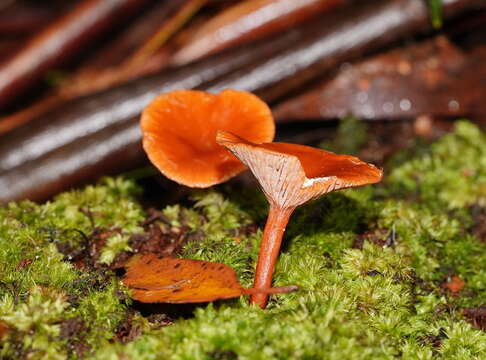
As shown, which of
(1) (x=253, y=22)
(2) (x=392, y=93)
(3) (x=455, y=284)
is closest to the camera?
(3) (x=455, y=284)

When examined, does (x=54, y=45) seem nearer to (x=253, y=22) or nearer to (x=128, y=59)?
(x=128, y=59)

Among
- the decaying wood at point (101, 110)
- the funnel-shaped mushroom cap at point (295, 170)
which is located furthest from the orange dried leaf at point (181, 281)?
the decaying wood at point (101, 110)

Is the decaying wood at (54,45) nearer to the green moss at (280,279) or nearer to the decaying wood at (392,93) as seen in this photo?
the green moss at (280,279)

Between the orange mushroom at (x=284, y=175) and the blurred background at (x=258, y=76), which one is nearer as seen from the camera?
the orange mushroom at (x=284, y=175)

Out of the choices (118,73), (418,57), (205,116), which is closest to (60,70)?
(118,73)

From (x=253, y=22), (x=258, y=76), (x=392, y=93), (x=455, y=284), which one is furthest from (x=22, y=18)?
(x=455, y=284)

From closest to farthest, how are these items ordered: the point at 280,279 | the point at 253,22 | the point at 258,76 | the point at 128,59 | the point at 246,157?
the point at 246,157 → the point at 280,279 → the point at 258,76 → the point at 253,22 → the point at 128,59
